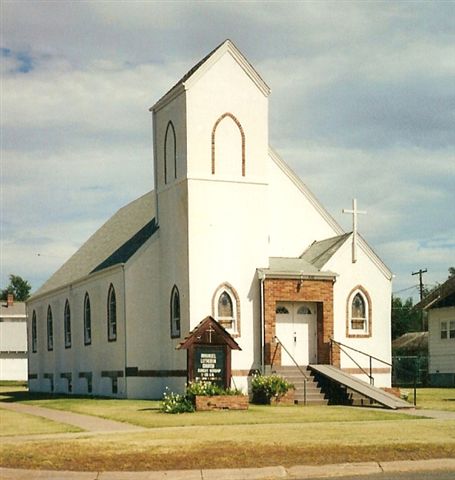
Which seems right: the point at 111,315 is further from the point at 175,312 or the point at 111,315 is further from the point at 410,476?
the point at 410,476

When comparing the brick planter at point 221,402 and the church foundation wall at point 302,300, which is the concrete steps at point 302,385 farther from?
the brick planter at point 221,402

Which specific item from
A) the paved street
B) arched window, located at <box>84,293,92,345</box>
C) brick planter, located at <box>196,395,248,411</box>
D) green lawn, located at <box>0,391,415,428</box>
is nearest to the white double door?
green lawn, located at <box>0,391,415,428</box>

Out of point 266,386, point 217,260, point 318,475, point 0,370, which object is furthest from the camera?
point 0,370

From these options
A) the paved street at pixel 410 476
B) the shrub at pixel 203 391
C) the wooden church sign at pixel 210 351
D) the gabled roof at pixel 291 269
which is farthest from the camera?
the gabled roof at pixel 291 269

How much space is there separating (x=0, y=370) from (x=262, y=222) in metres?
60.9

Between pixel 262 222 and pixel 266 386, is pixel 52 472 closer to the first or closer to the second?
pixel 266 386

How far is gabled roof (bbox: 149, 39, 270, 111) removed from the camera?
35219 mm

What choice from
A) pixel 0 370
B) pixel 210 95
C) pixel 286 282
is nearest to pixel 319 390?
pixel 286 282

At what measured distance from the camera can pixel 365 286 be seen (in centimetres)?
3744

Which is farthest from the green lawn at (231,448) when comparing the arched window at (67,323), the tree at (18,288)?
the tree at (18,288)

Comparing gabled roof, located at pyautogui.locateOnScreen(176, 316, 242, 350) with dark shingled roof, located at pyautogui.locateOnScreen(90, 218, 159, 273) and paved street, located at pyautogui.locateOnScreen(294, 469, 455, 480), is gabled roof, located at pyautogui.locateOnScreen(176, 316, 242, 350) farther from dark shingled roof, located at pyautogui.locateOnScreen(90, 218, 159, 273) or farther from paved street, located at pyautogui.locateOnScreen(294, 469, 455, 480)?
paved street, located at pyautogui.locateOnScreen(294, 469, 455, 480)

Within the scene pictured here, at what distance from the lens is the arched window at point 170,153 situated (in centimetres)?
3644

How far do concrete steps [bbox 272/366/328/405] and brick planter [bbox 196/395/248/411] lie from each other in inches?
157

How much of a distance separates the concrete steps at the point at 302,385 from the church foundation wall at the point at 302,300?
54cm
